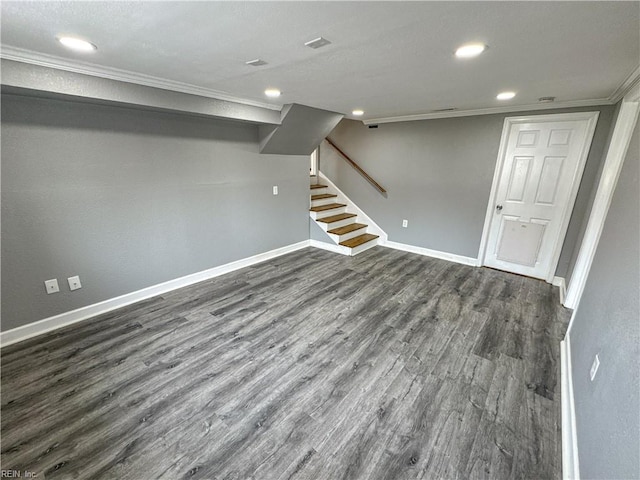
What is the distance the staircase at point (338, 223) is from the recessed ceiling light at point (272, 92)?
2173mm

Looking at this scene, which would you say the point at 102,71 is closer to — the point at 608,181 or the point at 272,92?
the point at 272,92

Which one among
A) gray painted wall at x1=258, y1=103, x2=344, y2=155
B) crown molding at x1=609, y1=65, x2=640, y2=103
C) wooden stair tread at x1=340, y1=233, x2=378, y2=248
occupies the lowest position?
wooden stair tread at x1=340, y1=233, x2=378, y2=248

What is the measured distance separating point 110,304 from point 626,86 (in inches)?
199

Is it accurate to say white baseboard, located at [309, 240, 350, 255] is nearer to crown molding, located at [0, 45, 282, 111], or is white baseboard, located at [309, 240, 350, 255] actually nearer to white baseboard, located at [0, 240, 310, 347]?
white baseboard, located at [0, 240, 310, 347]

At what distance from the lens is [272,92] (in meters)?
2.66

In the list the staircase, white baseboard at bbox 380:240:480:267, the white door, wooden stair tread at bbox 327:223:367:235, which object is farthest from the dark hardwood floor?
wooden stair tread at bbox 327:223:367:235

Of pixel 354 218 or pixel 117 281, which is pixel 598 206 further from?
pixel 117 281

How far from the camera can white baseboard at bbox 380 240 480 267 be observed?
13.3ft

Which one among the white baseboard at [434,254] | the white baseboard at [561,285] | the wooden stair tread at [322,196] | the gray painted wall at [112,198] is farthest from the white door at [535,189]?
the gray painted wall at [112,198]

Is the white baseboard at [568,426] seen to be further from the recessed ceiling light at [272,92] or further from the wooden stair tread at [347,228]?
the recessed ceiling light at [272,92]

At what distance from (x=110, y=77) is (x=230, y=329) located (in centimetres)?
226

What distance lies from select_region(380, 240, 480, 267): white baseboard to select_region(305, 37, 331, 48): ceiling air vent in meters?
3.62

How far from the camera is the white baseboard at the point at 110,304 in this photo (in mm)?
2252

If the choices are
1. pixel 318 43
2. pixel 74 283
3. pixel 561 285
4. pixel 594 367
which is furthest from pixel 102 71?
pixel 561 285
